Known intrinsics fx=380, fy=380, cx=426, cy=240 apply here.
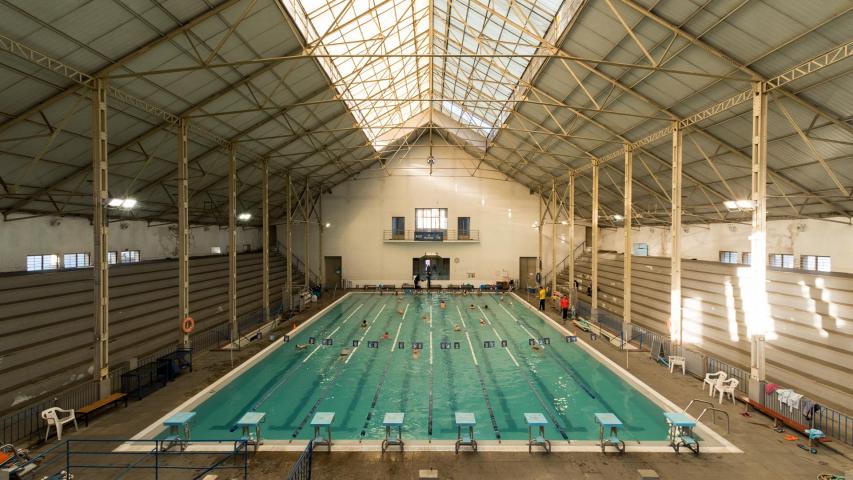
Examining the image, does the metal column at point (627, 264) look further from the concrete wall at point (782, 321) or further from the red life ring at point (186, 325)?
the red life ring at point (186, 325)

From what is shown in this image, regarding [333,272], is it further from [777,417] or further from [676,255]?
[777,417]

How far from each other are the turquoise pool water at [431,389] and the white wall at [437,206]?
14.2 metres

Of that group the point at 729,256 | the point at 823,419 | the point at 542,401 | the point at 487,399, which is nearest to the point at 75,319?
the point at 487,399

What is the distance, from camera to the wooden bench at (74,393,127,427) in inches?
379

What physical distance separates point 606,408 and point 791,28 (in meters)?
10.9

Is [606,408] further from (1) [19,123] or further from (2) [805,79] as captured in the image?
(1) [19,123]

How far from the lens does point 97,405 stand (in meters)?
10.0

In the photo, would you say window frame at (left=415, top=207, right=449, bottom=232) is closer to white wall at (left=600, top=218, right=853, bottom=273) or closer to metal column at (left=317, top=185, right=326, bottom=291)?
metal column at (left=317, top=185, right=326, bottom=291)

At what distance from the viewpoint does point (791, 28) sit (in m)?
9.12

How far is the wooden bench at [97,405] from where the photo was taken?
9628mm

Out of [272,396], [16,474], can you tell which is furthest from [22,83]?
[272,396]

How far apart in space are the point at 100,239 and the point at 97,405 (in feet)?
14.8

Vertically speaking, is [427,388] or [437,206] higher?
[437,206]

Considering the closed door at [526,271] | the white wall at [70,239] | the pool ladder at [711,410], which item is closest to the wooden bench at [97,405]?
the white wall at [70,239]
